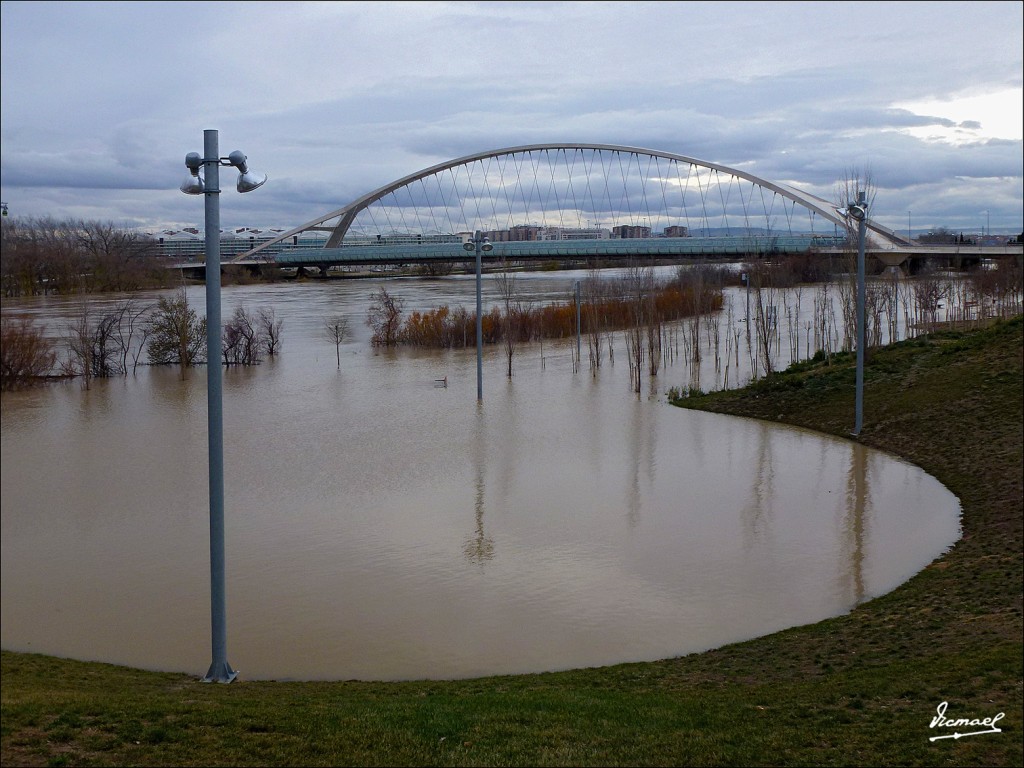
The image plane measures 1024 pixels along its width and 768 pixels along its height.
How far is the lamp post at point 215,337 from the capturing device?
6.96m

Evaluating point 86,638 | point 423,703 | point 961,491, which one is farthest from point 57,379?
point 961,491

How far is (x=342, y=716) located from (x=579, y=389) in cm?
2349

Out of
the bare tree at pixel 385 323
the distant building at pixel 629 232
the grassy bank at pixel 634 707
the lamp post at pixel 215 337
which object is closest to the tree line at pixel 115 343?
the lamp post at pixel 215 337

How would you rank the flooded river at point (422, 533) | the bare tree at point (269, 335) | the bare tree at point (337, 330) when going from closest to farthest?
the flooded river at point (422, 533) → the bare tree at point (269, 335) → the bare tree at point (337, 330)

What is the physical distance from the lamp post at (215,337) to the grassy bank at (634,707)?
43 centimetres

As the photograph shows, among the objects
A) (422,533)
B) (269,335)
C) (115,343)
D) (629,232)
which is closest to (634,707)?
(422,533)

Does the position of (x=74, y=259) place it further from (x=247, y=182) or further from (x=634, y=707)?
(x=634, y=707)

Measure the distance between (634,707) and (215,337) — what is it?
4257 mm

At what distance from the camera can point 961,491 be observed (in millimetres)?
15289

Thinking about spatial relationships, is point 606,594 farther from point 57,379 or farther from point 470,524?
point 57,379

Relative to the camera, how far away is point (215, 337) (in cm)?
723

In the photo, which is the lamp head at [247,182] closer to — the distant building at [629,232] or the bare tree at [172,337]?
the bare tree at [172,337]

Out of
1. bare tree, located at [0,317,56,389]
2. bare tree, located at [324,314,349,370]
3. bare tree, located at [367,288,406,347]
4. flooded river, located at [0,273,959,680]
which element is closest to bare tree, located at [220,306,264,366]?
flooded river, located at [0,273,959,680]

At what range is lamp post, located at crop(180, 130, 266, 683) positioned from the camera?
696 cm
